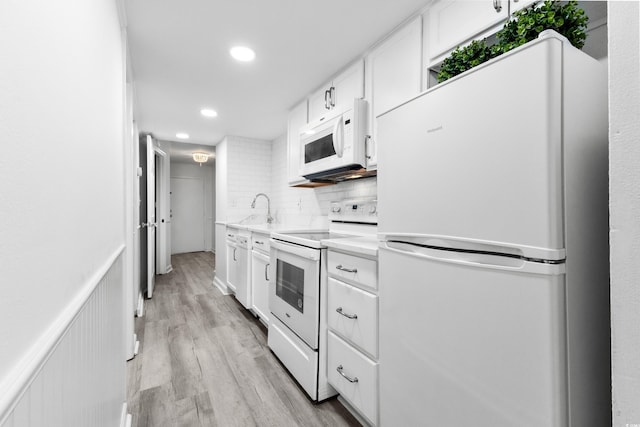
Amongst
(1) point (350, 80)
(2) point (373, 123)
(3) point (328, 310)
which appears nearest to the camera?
(3) point (328, 310)

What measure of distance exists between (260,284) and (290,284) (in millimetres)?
861

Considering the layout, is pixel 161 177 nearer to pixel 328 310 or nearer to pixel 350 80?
pixel 350 80

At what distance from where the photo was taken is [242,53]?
201cm

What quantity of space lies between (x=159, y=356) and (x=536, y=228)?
8.38 feet

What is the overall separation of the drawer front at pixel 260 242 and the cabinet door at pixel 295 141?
667 millimetres

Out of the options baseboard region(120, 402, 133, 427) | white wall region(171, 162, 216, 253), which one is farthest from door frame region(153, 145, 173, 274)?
baseboard region(120, 402, 133, 427)

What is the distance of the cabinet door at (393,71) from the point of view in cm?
161

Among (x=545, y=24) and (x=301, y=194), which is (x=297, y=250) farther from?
(x=301, y=194)

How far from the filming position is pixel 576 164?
31.0 inches

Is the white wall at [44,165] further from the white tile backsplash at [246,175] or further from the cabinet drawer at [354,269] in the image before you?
the white tile backsplash at [246,175]

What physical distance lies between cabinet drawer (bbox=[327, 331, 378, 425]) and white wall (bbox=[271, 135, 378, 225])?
1.25 m

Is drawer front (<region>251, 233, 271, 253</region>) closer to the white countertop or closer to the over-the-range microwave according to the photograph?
the over-the-range microwave

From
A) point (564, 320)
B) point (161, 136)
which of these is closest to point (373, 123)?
point (564, 320)

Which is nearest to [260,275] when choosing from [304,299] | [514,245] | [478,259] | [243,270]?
[243,270]
